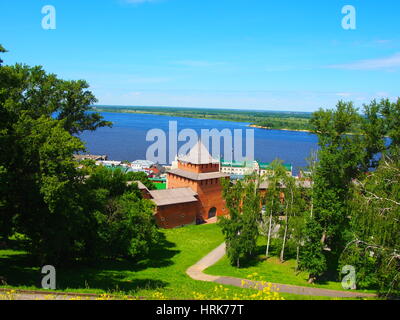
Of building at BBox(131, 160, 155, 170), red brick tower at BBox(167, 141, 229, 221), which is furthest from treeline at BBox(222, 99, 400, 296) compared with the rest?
building at BBox(131, 160, 155, 170)

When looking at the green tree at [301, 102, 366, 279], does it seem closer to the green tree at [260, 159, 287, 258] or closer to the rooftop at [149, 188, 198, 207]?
the green tree at [260, 159, 287, 258]

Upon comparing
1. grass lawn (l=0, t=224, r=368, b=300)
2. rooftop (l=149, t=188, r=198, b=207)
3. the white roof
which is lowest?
grass lawn (l=0, t=224, r=368, b=300)

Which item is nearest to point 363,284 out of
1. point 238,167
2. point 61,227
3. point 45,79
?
point 61,227

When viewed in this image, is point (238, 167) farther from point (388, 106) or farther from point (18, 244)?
point (18, 244)

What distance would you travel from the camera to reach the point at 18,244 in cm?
1897

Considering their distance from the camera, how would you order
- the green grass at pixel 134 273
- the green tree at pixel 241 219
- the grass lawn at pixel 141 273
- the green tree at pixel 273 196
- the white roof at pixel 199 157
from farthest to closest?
the white roof at pixel 199 157 → the green tree at pixel 273 196 → the green tree at pixel 241 219 → the green grass at pixel 134 273 → the grass lawn at pixel 141 273

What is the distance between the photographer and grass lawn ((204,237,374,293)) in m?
18.9

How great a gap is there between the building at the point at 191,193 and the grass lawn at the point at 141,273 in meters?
4.19

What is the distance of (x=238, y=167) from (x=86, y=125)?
60.9 meters

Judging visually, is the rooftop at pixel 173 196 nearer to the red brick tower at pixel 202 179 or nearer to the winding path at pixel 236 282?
the red brick tower at pixel 202 179

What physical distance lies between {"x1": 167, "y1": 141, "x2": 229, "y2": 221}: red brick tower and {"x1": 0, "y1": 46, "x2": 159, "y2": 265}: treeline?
11.6 m

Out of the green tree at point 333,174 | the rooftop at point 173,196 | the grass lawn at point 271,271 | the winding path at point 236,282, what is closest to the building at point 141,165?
the rooftop at point 173,196

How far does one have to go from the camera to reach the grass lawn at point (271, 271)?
1886 cm
